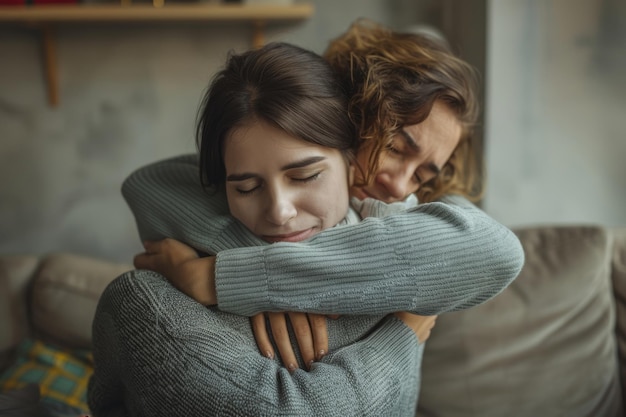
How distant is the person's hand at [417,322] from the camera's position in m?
1.09

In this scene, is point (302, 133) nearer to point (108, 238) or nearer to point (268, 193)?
point (268, 193)

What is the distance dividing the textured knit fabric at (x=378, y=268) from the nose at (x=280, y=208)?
43 mm

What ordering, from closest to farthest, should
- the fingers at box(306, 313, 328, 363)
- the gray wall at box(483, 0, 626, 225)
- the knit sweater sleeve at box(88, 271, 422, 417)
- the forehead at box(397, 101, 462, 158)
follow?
the knit sweater sleeve at box(88, 271, 422, 417), the fingers at box(306, 313, 328, 363), the forehead at box(397, 101, 462, 158), the gray wall at box(483, 0, 626, 225)

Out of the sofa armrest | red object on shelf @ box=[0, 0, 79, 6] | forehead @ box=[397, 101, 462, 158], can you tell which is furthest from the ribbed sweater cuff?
red object on shelf @ box=[0, 0, 79, 6]

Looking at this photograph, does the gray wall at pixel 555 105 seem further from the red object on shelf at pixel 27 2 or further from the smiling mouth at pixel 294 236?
the red object on shelf at pixel 27 2

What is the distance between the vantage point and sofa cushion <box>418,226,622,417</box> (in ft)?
5.39

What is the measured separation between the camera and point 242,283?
3.16 ft

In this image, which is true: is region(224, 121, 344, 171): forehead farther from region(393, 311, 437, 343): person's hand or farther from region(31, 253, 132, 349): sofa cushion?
region(31, 253, 132, 349): sofa cushion

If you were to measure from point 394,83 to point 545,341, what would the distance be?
3.05 ft

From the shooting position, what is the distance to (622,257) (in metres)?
1.74

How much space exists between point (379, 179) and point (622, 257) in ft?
3.13

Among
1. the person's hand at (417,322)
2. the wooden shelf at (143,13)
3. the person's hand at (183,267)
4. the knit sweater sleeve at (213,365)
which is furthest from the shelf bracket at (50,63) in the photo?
the person's hand at (417,322)

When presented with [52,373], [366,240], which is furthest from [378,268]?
[52,373]

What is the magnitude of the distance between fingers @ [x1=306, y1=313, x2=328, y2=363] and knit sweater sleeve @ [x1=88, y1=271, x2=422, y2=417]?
15 millimetres
